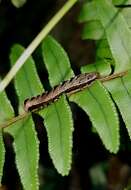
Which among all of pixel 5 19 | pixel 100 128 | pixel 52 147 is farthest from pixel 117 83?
pixel 5 19

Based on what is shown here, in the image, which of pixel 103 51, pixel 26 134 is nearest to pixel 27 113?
pixel 26 134

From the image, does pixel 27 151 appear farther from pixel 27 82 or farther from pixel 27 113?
pixel 27 82

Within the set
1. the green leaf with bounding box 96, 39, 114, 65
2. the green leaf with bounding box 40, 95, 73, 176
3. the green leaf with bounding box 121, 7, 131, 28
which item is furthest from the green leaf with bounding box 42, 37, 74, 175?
the green leaf with bounding box 121, 7, 131, 28

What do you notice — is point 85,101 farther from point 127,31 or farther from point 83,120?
point 83,120

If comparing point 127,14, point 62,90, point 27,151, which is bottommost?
point 27,151

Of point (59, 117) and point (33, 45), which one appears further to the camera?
point (33, 45)

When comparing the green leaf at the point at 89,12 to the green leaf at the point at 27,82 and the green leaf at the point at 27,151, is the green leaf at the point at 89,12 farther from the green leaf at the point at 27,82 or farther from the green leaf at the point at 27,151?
the green leaf at the point at 27,151

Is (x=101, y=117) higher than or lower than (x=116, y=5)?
lower
